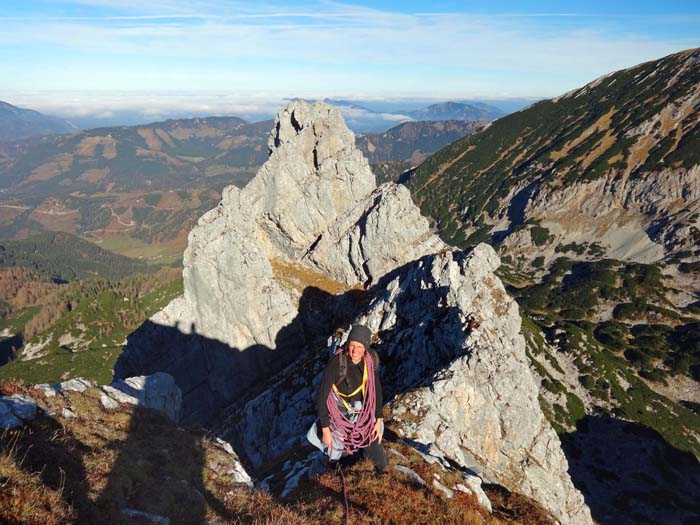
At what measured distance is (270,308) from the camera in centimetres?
5888

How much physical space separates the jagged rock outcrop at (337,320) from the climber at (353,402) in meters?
9.50

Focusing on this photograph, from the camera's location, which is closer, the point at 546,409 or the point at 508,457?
the point at 508,457

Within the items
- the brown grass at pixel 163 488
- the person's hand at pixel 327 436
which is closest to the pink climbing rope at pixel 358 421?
the person's hand at pixel 327 436

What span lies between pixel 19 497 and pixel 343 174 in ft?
204

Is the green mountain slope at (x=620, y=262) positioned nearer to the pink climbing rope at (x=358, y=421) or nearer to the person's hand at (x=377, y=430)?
the person's hand at (x=377, y=430)

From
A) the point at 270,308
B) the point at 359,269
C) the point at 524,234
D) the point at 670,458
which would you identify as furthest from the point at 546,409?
the point at 524,234

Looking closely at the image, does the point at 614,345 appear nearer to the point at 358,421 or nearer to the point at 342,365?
the point at 358,421

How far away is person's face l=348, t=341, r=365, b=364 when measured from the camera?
1173 centimetres

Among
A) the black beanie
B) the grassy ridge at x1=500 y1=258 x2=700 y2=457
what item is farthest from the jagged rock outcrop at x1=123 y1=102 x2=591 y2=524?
the grassy ridge at x1=500 y1=258 x2=700 y2=457

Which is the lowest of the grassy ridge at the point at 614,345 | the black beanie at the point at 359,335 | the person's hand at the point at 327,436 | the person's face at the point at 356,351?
the grassy ridge at the point at 614,345

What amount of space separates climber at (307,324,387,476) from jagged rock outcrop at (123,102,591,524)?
9504mm

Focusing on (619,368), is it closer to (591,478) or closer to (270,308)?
(591,478)

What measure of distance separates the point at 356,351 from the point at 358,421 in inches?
118

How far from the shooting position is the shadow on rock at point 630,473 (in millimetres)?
51688
